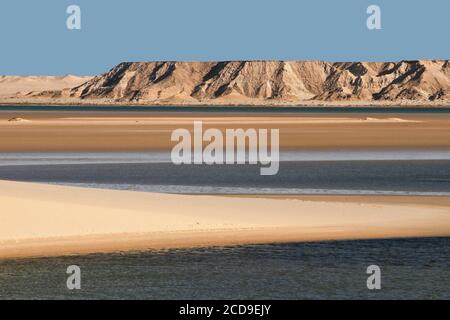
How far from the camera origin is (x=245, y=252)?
20391mm

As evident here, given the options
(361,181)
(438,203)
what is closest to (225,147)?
(361,181)

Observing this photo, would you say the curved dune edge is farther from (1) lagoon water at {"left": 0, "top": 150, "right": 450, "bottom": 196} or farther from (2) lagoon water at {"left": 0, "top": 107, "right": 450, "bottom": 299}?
(1) lagoon water at {"left": 0, "top": 150, "right": 450, "bottom": 196}

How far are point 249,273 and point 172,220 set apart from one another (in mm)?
5700

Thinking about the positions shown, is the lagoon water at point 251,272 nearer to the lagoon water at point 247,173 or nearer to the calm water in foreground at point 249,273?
the calm water in foreground at point 249,273

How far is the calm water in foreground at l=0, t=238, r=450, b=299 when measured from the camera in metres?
16.4

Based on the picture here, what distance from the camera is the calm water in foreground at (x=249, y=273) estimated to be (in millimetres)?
16438

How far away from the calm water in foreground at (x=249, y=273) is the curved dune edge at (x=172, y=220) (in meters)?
1.08

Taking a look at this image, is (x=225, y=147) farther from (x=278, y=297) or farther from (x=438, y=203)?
(x=278, y=297)

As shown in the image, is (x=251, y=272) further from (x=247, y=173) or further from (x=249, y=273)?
(x=247, y=173)

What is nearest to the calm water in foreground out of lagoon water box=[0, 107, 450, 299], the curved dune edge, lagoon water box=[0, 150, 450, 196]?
lagoon water box=[0, 107, 450, 299]

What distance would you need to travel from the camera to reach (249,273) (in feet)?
59.7

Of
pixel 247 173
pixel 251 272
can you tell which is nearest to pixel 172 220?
pixel 251 272

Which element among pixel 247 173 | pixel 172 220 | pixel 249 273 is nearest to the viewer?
pixel 249 273
